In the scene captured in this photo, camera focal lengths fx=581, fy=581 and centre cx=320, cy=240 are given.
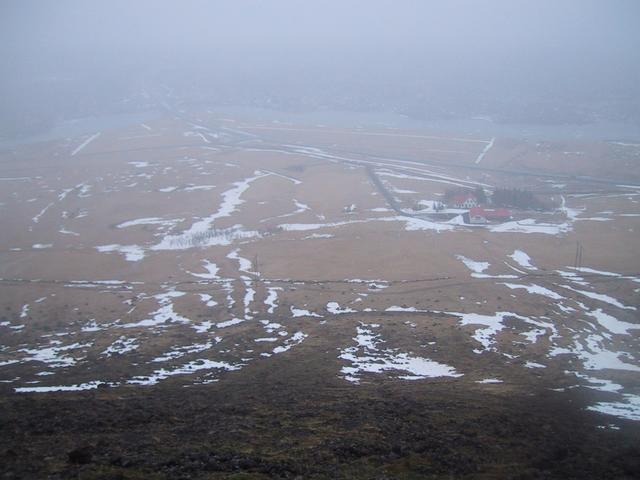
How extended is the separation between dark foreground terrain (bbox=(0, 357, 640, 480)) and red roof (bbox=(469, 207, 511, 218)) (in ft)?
102

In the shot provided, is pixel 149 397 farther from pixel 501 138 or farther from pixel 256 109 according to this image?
pixel 256 109

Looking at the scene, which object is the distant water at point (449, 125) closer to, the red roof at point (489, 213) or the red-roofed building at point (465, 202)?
the red-roofed building at point (465, 202)

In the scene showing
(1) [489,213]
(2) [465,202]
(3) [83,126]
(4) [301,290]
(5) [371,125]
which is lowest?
(4) [301,290]

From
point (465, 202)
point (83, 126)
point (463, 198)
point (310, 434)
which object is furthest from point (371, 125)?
point (310, 434)

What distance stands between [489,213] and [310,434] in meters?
37.6

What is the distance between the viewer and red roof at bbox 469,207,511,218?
151ft

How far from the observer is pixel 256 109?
11212cm

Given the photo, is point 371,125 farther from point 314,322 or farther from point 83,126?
point 314,322

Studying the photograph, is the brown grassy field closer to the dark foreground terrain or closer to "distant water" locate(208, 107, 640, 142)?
the dark foreground terrain

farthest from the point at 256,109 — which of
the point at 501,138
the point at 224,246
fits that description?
the point at 224,246

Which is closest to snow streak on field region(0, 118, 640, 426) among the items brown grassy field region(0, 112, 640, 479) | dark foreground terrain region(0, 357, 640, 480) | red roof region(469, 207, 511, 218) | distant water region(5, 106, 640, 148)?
brown grassy field region(0, 112, 640, 479)

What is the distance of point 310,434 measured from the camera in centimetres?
1200

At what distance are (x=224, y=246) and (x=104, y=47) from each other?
586ft

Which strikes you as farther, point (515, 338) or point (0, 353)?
point (515, 338)
